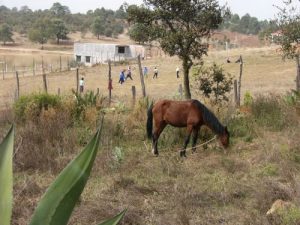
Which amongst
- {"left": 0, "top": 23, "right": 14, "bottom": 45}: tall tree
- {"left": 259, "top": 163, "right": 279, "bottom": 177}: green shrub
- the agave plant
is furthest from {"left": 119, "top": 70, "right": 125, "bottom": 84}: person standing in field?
{"left": 0, "top": 23, "right": 14, "bottom": 45}: tall tree

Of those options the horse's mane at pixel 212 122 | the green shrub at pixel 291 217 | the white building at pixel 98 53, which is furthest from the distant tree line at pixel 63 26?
the green shrub at pixel 291 217

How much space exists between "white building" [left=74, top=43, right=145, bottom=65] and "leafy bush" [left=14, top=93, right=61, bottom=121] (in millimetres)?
49603

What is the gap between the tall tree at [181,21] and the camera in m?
13.6

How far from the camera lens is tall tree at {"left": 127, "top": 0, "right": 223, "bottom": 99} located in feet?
44.5

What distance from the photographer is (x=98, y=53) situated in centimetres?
6366

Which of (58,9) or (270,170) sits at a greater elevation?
(58,9)

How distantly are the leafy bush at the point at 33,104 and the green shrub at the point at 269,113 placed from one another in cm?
476

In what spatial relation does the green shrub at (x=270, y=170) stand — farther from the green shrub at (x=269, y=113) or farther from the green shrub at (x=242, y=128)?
the green shrub at (x=269, y=113)

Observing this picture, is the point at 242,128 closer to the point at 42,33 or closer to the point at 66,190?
the point at 66,190

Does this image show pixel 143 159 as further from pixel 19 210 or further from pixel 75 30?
pixel 75 30

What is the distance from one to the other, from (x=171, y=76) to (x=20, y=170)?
32685 millimetres

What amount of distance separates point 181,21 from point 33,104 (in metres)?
4.83

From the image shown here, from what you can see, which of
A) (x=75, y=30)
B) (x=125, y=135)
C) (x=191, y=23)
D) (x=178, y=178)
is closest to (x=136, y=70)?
(x=191, y=23)

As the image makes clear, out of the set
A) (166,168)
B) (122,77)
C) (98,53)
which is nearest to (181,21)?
(166,168)
